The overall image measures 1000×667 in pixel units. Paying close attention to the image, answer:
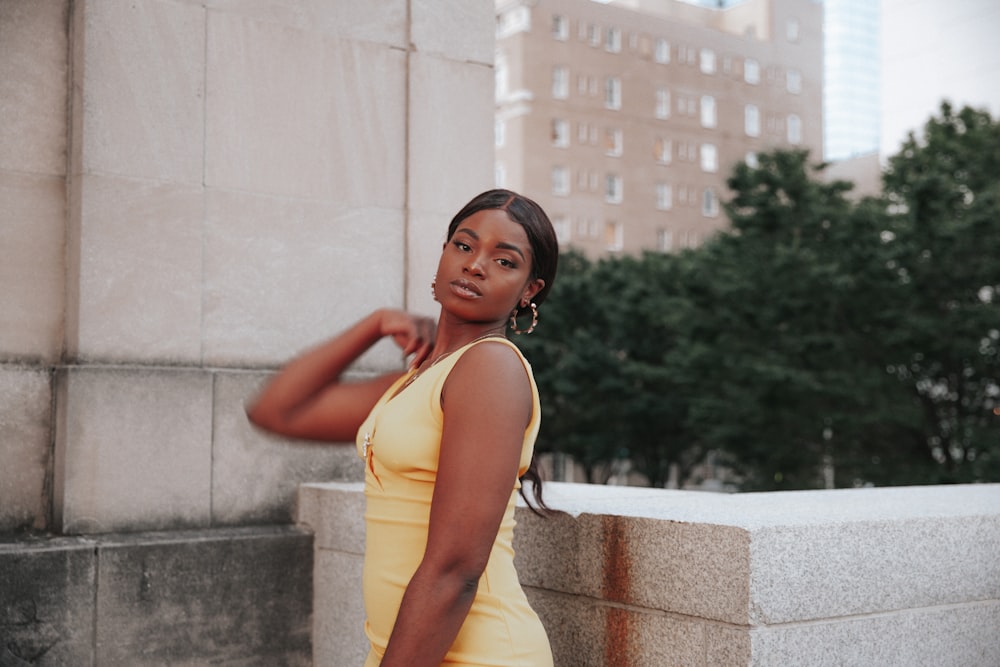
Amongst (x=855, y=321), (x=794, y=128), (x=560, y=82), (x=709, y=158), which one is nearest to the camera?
(x=855, y=321)

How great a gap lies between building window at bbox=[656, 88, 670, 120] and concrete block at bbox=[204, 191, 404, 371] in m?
73.4

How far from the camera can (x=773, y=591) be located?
9.34 feet

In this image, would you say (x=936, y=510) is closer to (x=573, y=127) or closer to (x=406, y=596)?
(x=406, y=596)

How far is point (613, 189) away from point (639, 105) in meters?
5.88

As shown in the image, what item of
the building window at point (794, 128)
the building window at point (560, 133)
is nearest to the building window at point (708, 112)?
the building window at point (794, 128)

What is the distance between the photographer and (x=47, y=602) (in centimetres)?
406

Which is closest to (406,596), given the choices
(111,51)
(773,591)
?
(773,591)

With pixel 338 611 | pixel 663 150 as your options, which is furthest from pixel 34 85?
pixel 663 150

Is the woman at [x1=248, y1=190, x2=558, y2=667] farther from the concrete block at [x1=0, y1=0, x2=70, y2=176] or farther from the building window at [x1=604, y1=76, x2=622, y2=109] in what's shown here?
the building window at [x1=604, y1=76, x2=622, y2=109]

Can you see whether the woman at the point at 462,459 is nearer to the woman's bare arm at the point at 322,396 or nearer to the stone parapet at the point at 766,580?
the woman's bare arm at the point at 322,396

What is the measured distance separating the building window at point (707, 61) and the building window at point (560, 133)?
12.7 meters

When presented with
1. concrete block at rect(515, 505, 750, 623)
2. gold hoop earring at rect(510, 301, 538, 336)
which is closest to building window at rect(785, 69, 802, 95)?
concrete block at rect(515, 505, 750, 623)

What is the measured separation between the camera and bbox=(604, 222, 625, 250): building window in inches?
2926

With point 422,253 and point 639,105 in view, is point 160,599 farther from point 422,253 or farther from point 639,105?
point 639,105
